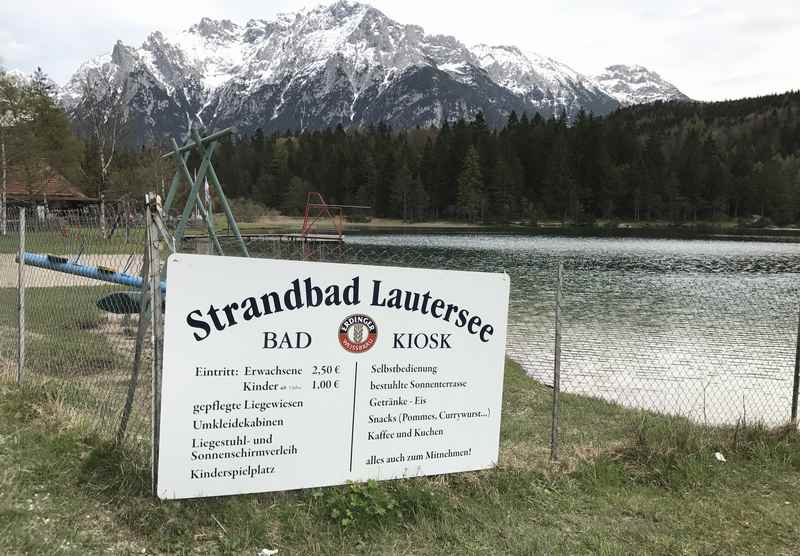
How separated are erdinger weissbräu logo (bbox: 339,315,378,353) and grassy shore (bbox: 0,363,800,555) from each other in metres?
1.00

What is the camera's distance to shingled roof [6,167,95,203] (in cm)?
4588

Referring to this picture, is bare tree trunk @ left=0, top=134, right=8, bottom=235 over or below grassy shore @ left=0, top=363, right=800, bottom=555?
over

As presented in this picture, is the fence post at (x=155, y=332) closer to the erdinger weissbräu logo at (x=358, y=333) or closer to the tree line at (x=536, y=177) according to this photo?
the erdinger weissbräu logo at (x=358, y=333)

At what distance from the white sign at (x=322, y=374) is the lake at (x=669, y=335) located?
7.51ft

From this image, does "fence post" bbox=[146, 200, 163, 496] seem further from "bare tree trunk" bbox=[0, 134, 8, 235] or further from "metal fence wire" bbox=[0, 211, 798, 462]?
"bare tree trunk" bbox=[0, 134, 8, 235]

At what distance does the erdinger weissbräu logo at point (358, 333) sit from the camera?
14.3 ft

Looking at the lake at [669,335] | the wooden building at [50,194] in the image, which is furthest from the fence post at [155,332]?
the wooden building at [50,194]

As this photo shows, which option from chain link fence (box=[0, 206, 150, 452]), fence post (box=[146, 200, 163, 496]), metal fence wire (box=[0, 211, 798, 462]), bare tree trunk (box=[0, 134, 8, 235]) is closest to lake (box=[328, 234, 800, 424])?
metal fence wire (box=[0, 211, 798, 462])

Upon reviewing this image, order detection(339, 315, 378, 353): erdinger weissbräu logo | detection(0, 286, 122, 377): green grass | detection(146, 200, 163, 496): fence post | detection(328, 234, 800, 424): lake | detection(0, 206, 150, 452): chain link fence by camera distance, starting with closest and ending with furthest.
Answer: detection(146, 200, 163, 496): fence post → detection(339, 315, 378, 353): erdinger weissbräu logo → detection(0, 206, 150, 452): chain link fence → detection(0, 286, 122, 377): green grass → detection(328, 234, 800, 424): lake

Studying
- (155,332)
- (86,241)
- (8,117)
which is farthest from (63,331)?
(8,117)

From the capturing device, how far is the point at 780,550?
4.17 meters

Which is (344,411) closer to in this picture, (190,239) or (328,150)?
(190,239)

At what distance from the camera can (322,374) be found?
4.30 m

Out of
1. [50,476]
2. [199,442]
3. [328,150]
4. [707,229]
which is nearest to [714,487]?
[199,442]
